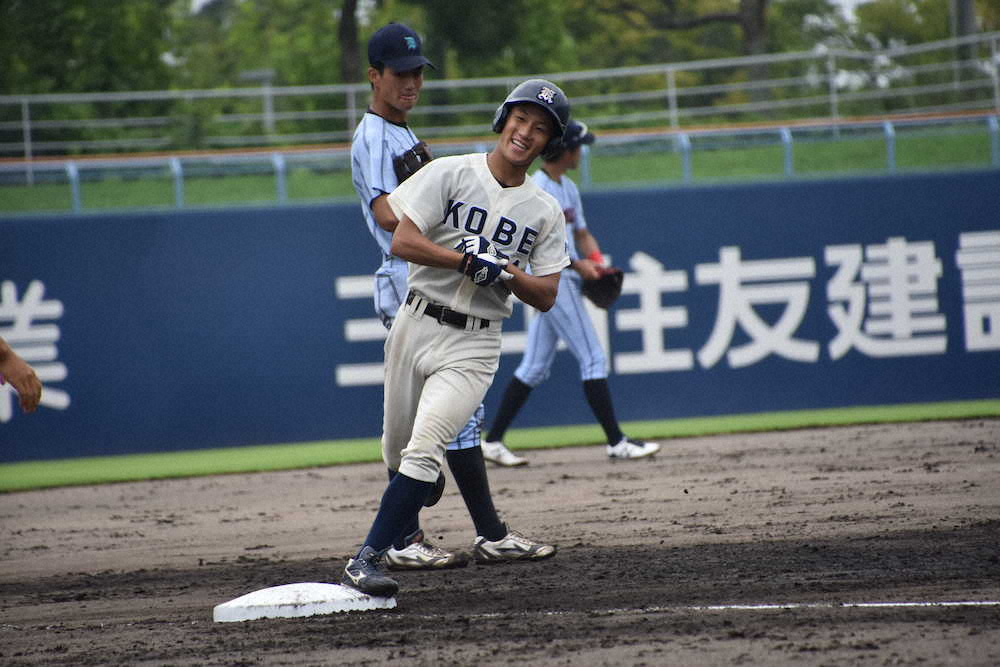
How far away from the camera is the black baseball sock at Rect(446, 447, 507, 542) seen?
5.34 metres

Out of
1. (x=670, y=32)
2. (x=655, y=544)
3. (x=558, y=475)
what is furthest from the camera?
(x=670, y=32)

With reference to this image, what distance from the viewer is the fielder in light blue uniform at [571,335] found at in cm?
845

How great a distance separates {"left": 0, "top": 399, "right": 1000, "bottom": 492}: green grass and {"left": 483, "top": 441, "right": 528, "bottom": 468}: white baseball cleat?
121cm

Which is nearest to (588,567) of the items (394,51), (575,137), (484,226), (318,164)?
(484,226)

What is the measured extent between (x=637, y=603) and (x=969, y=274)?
8.26 meters

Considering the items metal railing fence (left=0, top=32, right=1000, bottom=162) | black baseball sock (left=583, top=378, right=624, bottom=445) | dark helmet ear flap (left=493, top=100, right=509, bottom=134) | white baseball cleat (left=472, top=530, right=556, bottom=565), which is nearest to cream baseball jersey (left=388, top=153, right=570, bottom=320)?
dark helmet ear flap (left=493, top=100, right=509, bottom=134)

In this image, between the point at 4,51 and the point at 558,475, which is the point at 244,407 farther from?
the point at 4,51

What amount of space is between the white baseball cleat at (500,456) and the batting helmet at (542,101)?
430 centimetres

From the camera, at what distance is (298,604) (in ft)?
14.9

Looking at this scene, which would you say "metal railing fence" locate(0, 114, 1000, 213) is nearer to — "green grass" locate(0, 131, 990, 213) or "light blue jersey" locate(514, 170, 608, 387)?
"green grass" locate(0, 131, 990, 213)

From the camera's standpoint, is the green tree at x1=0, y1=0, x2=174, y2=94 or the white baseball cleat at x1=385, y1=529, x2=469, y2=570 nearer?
the white baseball cleat at x1=385, y1=529, x2=469, y2=570

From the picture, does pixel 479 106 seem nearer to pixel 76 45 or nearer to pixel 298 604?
pixel 76 45

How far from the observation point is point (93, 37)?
84.4 ft

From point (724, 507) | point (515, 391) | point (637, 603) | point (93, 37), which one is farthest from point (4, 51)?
point (637, 603)
